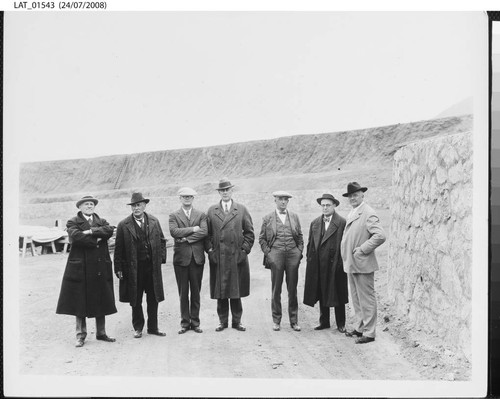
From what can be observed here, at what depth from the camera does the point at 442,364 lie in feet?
21.3

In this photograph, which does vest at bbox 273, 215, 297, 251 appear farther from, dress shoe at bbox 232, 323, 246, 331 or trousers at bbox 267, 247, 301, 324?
dress shoe at bbox 232, 323, 246, 331

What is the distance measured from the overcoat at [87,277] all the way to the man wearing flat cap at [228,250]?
42.9 inches

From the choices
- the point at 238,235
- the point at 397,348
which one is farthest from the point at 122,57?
the point at 397,348

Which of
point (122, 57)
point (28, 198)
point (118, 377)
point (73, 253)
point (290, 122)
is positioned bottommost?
point (118, 377)

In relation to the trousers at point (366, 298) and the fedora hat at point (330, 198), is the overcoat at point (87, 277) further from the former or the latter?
the trousers at point (366, 298)

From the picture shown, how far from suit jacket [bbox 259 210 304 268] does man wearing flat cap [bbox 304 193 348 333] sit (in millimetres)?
119

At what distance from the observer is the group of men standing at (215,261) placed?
6.73 m

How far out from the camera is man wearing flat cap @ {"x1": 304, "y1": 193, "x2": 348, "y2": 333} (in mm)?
6789

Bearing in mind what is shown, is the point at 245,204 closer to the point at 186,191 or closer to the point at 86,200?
the point at 186,191

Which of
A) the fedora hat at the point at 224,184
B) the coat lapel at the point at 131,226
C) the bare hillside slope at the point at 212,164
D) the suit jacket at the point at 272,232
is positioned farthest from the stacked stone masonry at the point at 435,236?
the coat lapel at the point at 131,226

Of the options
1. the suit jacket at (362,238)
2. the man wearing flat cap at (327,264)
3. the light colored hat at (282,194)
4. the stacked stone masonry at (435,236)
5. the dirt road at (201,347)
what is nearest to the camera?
the stacked stone masonry at (435,236)

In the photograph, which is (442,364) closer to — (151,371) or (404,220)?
(404,220)

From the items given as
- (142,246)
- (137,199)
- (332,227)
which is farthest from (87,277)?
(332,227)

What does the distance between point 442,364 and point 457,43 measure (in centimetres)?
326
